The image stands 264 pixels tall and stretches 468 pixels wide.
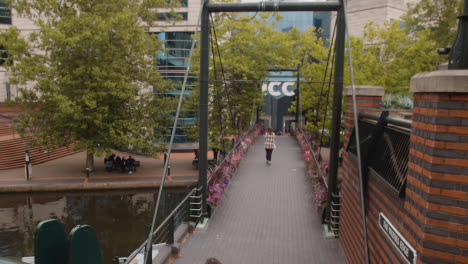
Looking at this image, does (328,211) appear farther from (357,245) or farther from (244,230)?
(357,245)

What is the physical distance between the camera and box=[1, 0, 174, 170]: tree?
60.2 ft

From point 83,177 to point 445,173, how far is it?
69.9ft

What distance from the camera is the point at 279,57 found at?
24125 mm

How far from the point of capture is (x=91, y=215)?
15742 millimetres

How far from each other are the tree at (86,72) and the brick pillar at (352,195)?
586 inches

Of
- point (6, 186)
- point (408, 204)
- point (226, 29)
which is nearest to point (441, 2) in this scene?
point (226, 29)

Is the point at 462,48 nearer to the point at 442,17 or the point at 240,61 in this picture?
the point at 240,61

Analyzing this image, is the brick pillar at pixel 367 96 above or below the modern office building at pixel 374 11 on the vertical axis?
below

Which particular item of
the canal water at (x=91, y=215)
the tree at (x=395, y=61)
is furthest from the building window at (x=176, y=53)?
the tree at (x=395, y=61)

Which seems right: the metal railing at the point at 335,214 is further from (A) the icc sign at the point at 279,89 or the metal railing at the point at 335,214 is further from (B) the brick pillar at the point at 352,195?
(A) the icc sign at the point at 279,89

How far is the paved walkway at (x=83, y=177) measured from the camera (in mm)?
19047

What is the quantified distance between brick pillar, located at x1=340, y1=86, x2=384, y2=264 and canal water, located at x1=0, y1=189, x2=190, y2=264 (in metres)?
8.19

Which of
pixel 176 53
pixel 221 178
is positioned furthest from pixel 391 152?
pixel 176 53

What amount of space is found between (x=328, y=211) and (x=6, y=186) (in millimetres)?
17528
